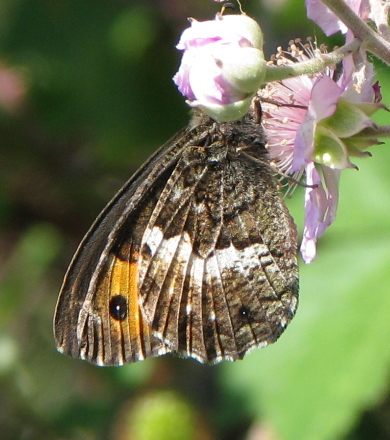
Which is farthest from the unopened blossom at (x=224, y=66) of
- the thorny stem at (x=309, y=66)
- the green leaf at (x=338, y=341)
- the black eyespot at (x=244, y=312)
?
the green leaf at (x=338, y=341)

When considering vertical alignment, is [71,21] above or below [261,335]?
above

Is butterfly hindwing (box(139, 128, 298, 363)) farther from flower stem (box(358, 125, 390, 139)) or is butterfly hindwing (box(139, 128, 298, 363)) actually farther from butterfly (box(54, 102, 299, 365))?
flower stem (box(358, 125, 390, 139))

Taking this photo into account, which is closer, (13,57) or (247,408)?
(247,408)

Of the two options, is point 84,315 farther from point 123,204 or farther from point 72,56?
point 72,56

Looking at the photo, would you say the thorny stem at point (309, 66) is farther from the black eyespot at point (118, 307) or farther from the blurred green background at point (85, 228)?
the blurred green background at point (85, 228)

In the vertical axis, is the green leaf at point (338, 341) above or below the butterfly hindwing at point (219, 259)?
below

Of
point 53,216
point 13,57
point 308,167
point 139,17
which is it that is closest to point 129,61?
point 139,17

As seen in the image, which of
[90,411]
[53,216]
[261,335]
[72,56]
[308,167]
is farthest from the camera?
[53,216]

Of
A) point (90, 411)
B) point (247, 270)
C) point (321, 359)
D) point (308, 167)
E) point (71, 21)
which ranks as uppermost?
point (71, 21)
